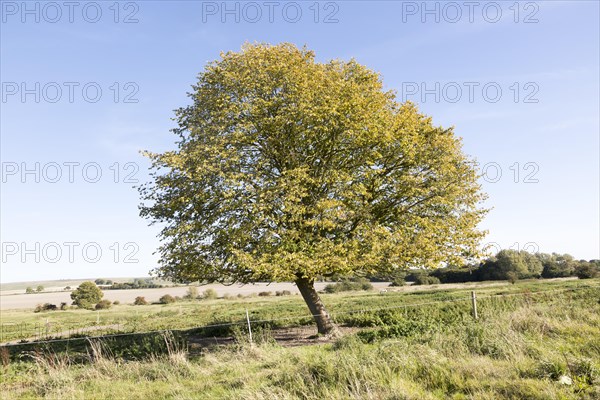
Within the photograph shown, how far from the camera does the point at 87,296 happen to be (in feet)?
207

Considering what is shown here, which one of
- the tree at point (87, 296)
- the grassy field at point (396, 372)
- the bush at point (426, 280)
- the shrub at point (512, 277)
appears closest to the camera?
the grassy field at point (396, 372)

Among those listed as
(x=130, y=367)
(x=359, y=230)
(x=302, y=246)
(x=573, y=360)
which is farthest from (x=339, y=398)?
(x=359, y=230)

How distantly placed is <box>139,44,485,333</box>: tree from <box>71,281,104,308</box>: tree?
175 feet

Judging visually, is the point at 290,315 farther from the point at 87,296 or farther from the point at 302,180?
the point at 87,296

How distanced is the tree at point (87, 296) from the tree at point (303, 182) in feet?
175

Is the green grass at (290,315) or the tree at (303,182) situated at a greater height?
the tree at (303,182)

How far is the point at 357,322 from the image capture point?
68.5ft

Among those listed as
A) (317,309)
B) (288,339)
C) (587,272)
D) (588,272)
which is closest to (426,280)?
(587,272)

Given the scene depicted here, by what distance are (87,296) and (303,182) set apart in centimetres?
5945

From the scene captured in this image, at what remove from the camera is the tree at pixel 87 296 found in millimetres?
62031

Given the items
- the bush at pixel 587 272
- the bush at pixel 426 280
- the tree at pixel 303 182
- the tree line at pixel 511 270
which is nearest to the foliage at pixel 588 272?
the bush at pixel 587 272

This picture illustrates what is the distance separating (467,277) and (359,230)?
233 feet

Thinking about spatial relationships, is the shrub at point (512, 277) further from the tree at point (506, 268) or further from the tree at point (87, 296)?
the tree at point (87, 296)

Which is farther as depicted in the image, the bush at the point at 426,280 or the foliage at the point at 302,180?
the bush at the point at 426,280
